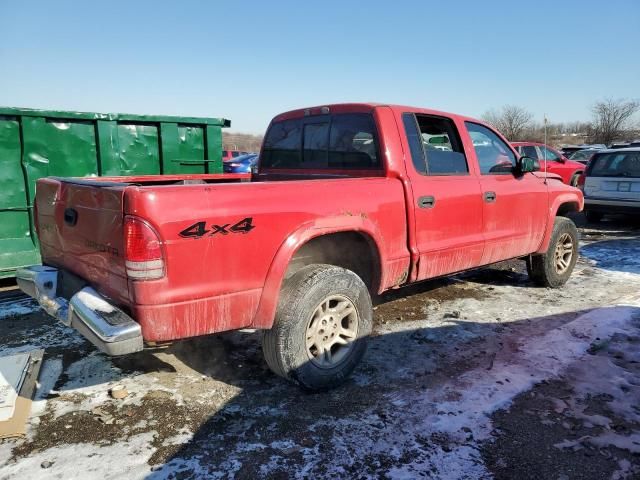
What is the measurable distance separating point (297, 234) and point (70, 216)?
1441mm

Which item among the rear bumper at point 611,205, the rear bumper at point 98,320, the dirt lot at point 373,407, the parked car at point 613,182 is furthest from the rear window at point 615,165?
the rear bumper at point 98,320

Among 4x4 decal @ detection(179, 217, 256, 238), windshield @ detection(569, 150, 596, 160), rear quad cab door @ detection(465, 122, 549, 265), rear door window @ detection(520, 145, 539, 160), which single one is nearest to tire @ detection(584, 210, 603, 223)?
rear door window @ detection(520, 145, 539, 160)

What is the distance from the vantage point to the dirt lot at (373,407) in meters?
2.62

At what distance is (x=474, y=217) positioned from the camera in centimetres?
441

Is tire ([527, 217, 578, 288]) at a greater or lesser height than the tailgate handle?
lesser

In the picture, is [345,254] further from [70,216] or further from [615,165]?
[615,165]

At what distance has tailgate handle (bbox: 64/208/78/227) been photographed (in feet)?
10.2

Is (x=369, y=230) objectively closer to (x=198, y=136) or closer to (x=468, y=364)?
(x=468, y=364)

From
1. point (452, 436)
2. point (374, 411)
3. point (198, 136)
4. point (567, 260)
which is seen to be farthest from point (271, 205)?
point (198, 136)

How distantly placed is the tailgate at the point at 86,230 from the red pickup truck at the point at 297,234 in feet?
0.04

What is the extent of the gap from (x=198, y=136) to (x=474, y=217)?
4.58 m

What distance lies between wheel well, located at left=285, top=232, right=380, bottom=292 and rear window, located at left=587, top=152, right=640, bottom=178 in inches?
334

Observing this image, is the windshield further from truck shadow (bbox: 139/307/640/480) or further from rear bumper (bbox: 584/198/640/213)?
truck shadow (bbox: 139/307/640/480)

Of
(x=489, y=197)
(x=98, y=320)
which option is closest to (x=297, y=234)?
(x=98, y=320)
